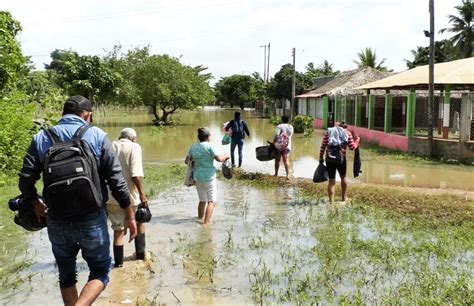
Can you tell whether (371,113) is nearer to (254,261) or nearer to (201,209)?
(201,209)

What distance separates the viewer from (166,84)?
40.2 meters

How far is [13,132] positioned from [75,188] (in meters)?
9.58

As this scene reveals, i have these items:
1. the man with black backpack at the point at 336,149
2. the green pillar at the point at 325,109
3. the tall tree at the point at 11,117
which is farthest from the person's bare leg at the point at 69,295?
the green pillar at the point at 325,109

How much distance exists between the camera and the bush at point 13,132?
12.0m

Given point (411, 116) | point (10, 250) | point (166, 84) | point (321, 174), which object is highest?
point (166, 84)

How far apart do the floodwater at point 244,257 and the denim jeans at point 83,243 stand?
1.14 m

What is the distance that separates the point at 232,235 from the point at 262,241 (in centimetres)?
63

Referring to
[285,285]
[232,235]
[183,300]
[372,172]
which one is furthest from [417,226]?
[372,172]

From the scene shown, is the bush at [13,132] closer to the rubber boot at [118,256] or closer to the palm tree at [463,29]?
the rubber boot at [118,256]

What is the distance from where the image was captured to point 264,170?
14875 millimetres

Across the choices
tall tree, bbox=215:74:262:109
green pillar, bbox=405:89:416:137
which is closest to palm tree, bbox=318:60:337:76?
Answer: tall tree, bbox=215:74:262:109

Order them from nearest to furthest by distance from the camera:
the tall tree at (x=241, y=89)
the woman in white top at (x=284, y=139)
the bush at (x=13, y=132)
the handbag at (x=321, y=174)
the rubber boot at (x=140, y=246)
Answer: the rubber boot at (x=140, y=246) → the handbag at (x=321, y=174) → the bush at (x=13, y=132) → the woman in white top at (x=284, y=139) → the tall tree at (x=241, y=89)

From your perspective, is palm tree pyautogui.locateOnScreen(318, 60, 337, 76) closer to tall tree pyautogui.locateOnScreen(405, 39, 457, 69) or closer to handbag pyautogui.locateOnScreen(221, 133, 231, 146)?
tall tree pyautogui.locateOnScreen(405, 39, 457, 69)

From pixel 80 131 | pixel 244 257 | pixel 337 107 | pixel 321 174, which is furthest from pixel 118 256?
pixel 337 107
